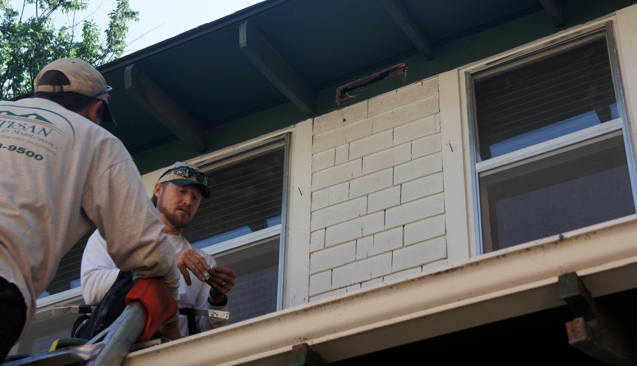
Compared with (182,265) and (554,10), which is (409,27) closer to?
(554,10)

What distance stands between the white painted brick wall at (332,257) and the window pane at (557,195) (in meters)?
0.85

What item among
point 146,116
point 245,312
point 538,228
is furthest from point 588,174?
point 146,116

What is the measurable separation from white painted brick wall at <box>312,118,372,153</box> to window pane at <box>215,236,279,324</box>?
0.75m

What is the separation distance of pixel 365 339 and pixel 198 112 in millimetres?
3400

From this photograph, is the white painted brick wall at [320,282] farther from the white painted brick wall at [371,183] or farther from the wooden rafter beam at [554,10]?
the wooden rafter beam at [554,10]

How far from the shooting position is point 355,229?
4723 mm

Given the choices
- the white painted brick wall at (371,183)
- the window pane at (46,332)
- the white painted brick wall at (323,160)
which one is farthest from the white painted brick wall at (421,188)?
the window pane at (46,332)

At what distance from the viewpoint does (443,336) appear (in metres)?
2.85

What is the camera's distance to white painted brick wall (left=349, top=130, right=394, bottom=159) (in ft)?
16.3

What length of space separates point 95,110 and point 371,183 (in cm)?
200

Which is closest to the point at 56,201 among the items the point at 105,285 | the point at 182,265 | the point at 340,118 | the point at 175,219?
the point at 105,285

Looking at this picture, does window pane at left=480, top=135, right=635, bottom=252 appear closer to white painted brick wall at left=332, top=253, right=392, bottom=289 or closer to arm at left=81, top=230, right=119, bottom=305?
white painted brick wall at left=332, top=253, right=392, bottom=289

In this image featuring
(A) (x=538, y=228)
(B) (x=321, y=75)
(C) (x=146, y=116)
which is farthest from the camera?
(C) (x=146, y=116)

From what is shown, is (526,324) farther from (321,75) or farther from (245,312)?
(321,75)
